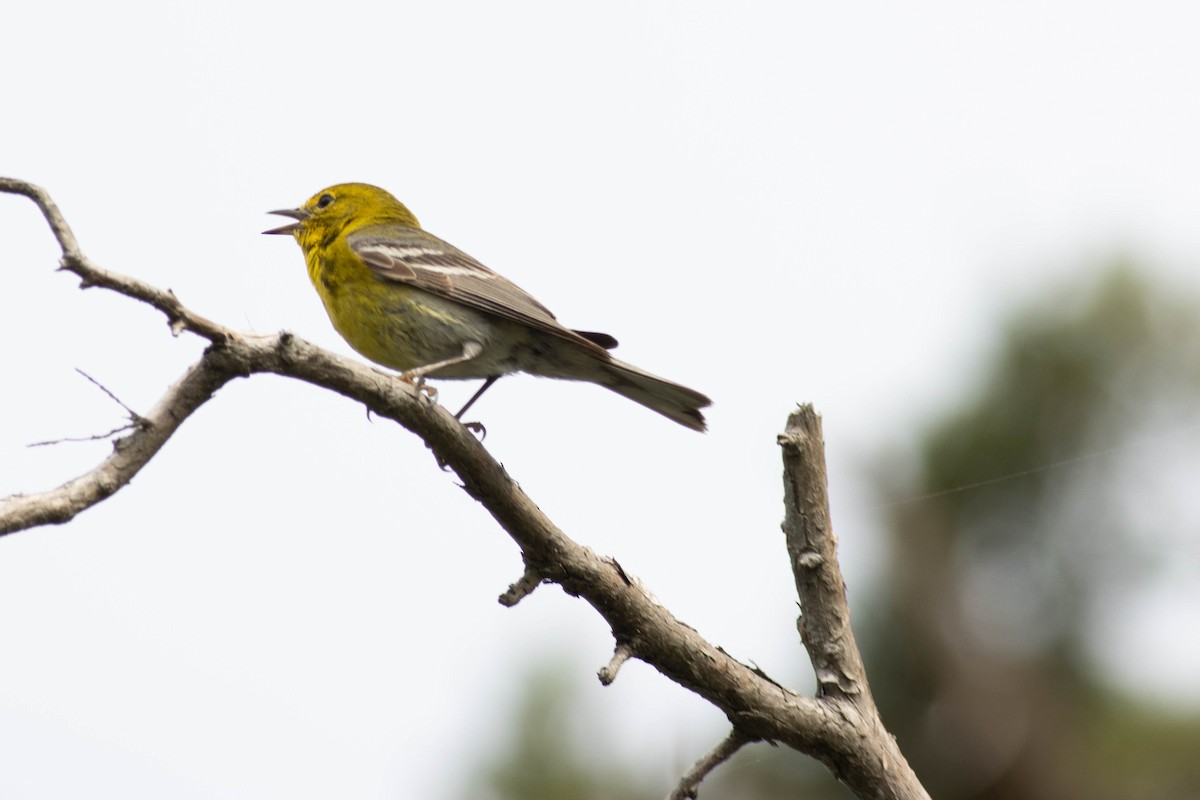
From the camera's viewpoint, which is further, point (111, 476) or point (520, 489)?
point (520, 489)

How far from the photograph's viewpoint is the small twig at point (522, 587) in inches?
149

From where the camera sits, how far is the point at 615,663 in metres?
3.68

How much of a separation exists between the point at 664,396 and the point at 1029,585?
14.9 feet

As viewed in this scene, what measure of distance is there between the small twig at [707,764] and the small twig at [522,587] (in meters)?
0.77

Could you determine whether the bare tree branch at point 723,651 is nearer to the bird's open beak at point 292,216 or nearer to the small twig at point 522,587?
the small twig at point 522,587

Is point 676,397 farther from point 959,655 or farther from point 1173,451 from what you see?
point 1173,451

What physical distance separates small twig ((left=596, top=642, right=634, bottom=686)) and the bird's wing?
6.47ft

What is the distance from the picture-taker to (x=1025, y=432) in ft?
29.5

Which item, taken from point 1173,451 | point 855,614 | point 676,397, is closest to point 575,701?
point 855,614

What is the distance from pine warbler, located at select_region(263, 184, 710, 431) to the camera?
5.55 metres

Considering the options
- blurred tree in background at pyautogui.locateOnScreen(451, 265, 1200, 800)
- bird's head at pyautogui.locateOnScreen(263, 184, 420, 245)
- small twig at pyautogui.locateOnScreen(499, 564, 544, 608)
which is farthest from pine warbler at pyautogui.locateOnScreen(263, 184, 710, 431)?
blurred tree in background at pyautogui.locateOnScreen(451, 265, 1200, 800)

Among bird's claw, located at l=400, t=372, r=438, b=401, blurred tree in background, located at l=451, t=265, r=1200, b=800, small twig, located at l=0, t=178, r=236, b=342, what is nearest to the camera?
small twig, located at l=0, t=178, r=236, b=342

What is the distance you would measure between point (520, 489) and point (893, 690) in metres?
5.19

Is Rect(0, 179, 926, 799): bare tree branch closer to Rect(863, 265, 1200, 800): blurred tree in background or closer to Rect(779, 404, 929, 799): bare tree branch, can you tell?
Rect(779, 404, 929, 799): bare tree branch
